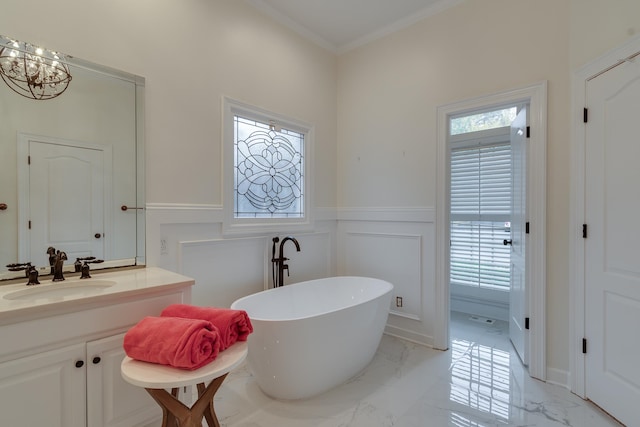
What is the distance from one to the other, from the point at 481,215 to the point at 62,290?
399cm

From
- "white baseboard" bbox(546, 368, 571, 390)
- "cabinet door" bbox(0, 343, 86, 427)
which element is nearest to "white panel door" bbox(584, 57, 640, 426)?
"white baseboard" bbox(546, 368, 571, 390)

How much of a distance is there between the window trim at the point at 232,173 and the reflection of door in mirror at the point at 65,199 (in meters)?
0.80

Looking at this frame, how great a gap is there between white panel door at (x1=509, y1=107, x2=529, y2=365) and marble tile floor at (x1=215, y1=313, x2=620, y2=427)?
0.26m

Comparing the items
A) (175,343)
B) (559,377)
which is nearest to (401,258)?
(559,377)

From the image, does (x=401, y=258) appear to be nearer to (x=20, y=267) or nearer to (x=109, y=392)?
(x=109, y=392)

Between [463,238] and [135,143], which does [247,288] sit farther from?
[463,238]

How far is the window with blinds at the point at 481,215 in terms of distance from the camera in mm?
3602

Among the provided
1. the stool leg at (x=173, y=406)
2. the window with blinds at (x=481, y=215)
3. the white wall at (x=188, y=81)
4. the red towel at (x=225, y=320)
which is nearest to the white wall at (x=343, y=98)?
the white wall at (x=188, y=81)

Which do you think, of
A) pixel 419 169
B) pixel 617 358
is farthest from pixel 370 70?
pixel 617 358

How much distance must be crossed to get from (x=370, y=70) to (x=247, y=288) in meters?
2.51

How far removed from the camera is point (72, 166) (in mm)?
1761

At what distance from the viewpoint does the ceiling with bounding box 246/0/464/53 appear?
2.71m

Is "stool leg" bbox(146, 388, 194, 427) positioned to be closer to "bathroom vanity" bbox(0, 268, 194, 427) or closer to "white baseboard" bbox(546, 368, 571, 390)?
"bathroom vanity" bbox(0, 268, 194, 427)

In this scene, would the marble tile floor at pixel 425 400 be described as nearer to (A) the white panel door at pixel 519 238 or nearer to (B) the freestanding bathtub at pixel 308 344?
(B) the freestanding bathtub at pixel 308 344
